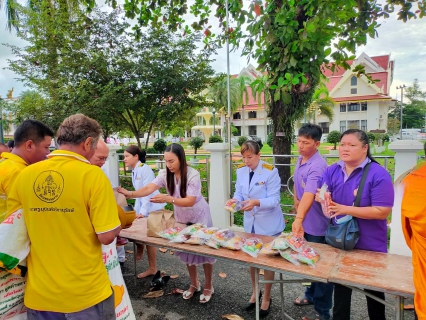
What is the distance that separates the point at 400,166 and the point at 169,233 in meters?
2.87

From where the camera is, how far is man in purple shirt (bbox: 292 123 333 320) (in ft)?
8.01

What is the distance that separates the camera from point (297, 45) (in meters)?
3.80

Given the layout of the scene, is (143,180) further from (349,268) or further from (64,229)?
(349,268)

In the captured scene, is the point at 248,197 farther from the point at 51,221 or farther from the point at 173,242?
the point at 51,221

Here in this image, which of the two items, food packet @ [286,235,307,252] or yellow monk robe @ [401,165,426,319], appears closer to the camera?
yellow monk robe @ [401,165,426,319]

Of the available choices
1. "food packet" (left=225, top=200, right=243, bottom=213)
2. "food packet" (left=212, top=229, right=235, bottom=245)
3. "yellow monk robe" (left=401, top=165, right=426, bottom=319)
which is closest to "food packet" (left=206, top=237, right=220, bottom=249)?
"food packet" (left=212, top=229, right=235, bottom=245)

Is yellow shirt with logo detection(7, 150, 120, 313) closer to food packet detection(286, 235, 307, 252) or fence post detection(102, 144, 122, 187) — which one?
Answer: food packet detection(286, 235, 307, 252)

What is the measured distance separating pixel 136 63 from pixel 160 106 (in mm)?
1328

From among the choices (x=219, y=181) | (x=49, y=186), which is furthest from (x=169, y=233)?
(x=219, y=181)

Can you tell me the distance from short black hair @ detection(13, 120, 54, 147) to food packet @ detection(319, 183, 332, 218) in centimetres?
214

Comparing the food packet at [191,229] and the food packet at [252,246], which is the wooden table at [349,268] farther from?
the food packet at [191,229]

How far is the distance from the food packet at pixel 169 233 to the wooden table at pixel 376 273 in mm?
1397

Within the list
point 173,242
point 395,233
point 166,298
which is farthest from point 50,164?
point 395,233

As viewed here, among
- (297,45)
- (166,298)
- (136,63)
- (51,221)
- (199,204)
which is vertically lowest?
(166,298)
